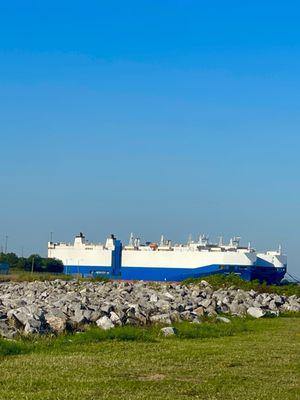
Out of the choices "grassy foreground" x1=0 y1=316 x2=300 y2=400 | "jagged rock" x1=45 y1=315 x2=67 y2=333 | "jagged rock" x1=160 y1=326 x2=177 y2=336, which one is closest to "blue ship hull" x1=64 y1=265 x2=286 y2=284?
"jagged rock" x1=160 y1=326 x2=177 y2=336

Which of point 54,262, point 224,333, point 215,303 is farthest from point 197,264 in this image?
point 224,333

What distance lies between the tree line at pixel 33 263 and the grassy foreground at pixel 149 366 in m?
85.6

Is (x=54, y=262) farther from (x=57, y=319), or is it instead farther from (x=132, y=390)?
(x=132, y=390)

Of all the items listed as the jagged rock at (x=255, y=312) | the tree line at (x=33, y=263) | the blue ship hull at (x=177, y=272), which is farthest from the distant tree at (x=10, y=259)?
the jagged rock at (x=255, y=312)

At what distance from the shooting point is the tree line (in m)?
104

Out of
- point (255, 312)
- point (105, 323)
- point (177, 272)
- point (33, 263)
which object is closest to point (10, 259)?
point (33, 263)

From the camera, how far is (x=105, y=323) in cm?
1800

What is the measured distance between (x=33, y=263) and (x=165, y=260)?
18307mm

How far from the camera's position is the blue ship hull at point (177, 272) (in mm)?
95125

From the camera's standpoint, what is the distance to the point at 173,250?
109 m

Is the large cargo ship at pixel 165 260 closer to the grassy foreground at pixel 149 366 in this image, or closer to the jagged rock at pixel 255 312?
the jagged rock at pixel 255 312

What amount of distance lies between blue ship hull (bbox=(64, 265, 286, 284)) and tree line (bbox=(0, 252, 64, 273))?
9.76 feet

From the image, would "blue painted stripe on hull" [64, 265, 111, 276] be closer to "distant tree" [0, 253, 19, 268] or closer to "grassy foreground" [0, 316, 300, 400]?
"distant tree" [0, 253, 19, 268]

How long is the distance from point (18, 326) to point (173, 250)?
301ft
